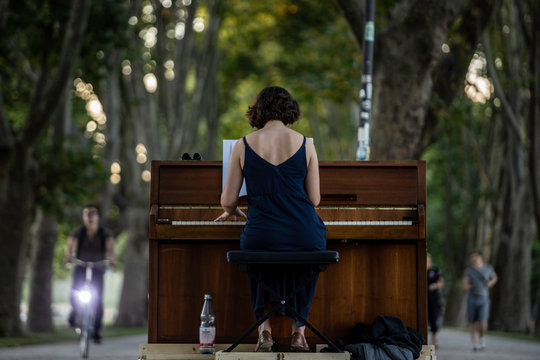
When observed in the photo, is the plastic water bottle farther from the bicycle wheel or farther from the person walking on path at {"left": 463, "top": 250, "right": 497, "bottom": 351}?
the person walking on path at {"left": 463, "top": 250, "right": 497, "bottom": 351}

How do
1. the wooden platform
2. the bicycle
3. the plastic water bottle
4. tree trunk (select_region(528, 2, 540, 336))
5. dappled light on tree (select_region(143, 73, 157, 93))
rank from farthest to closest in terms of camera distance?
dappled light on tree (select_region(143, 73, 157, 93)), tree trunk (select_region(528, 2, 540, 336)), the bicycle, the plastic water bottle, the wooden platform

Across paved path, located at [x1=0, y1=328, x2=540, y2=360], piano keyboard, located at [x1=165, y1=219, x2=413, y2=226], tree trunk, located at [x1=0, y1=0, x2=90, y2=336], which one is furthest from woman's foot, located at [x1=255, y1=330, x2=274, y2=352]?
tree trunk, located at [x1=0, y1=0, x2=90, y2=336]

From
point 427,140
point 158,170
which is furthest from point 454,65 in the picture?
point 158,170

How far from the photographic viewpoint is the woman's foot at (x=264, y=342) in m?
7.70

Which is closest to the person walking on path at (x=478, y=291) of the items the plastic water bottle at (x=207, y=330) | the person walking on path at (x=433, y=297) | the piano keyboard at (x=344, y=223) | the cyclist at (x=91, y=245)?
the person walking on path at (x=433, y=297)

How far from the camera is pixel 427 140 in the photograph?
637 inches

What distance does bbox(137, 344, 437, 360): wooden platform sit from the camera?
7383 millimetres

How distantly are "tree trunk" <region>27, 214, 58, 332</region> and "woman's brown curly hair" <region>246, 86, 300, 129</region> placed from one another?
1598cm

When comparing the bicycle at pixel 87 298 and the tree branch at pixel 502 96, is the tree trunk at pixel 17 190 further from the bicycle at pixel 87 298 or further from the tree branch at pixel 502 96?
the tree branch at pixel 502 96

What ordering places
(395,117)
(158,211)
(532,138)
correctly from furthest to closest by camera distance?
(532,138)
(395,117)
(158,211)

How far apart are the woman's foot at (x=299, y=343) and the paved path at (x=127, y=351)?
5634 millimetres

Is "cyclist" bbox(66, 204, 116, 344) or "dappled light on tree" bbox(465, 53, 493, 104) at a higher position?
"dappled light on tree" bbox(465, 53, 493, 104)

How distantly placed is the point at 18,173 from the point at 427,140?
24.3 feet

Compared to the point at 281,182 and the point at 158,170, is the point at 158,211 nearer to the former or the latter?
the point at 158,170
